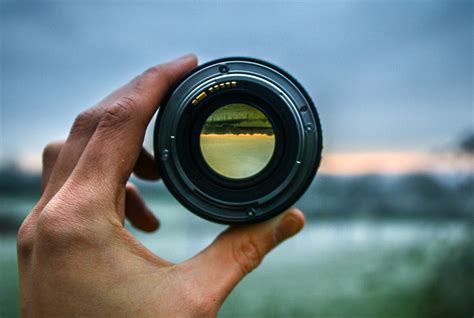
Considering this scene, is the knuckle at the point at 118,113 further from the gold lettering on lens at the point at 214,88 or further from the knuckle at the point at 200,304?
the knuckle at the point at 200,304

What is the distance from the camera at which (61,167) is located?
1.11 metres

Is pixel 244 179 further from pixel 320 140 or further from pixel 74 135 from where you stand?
pixel 74 135

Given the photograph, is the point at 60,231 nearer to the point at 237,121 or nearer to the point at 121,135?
the point at 121,135

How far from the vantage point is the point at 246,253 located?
3.64ft

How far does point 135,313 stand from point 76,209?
0.23m

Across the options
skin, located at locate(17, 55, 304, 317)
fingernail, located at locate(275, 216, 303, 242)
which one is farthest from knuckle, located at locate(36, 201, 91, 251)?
fingernail, located at locate(275, 216, 303, 242)

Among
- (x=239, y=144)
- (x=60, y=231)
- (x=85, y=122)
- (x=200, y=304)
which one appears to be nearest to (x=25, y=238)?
(x=60, y=231)

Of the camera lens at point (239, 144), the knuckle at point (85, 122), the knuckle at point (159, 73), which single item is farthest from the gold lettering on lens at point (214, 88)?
the knuckle at point (85, 122)

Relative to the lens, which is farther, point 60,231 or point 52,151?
point 52,151

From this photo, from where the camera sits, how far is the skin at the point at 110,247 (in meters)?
0.96

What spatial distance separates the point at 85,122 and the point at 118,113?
0.15 meters

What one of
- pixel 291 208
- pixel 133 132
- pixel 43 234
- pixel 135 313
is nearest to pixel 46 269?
pixel 43 234

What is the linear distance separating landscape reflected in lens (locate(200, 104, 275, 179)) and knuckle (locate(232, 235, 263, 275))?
0.15 meters

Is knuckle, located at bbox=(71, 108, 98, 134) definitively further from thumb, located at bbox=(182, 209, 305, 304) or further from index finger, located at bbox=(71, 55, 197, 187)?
thumb, located at bbox=(182, 209, 305, 304)
